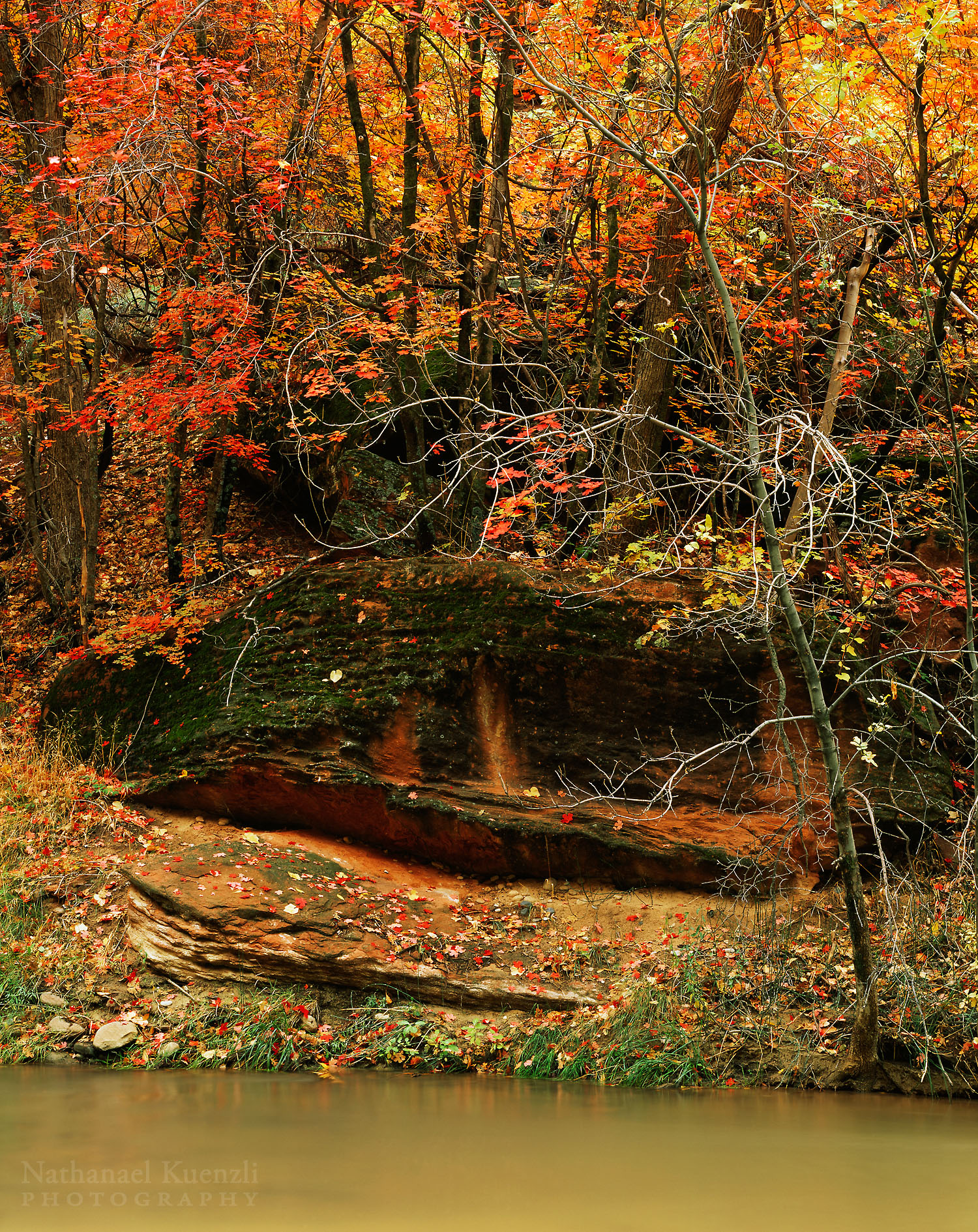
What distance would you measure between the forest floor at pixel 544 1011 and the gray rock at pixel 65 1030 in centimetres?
2

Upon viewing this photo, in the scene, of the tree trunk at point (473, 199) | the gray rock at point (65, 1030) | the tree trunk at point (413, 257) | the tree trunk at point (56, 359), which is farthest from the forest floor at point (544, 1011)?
the tree trunk at point (473, 199)

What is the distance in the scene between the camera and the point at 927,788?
28.3 feet

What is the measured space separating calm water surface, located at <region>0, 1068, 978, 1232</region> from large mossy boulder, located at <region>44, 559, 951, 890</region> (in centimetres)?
236

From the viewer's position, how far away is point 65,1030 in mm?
7172

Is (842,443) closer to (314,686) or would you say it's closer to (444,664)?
(444,664)

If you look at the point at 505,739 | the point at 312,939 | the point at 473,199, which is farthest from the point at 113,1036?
the point at 473,199

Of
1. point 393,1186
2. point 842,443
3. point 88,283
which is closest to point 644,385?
point 842,443

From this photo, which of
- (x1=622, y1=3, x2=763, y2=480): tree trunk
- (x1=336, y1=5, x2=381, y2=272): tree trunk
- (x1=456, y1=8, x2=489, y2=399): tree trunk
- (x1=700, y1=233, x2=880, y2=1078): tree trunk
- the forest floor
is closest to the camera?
(x1=700, y1=233, x2=880, y2=1078): tree trunk

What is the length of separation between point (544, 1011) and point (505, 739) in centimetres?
251

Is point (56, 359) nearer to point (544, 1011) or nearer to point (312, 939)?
point (312, 939)

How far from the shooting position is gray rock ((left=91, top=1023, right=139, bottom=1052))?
7043mm

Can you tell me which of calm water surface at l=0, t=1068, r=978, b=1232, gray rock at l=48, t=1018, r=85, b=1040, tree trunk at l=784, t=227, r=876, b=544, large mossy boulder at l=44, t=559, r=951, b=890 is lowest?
gray rock at l=48, t=1018, r=85, b=1040

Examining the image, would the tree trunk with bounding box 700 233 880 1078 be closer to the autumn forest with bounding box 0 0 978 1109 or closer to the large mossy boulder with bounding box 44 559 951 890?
the autumn forest with bounding box 0 0 978 1109

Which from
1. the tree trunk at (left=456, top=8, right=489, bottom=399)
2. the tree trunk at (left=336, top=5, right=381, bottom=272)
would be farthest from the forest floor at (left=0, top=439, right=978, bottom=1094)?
the tree trunk at (left=336, top=5, right=381, bottom=272)
